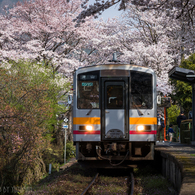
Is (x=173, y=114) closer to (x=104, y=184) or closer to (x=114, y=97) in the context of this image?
(x=114, y=97)

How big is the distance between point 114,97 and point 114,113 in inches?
19.3

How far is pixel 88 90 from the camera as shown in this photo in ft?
34.4

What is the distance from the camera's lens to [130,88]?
10.5 m

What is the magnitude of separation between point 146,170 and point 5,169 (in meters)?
6.84

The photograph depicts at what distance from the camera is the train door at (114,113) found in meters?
10.3

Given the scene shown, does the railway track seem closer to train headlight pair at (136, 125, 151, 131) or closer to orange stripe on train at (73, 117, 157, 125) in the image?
train headlight pair at (136, 125, 151, 131)

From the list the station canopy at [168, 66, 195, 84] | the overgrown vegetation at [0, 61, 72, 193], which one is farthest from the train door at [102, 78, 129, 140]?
the overgrown vegetation at [0, 61, 72, 193]

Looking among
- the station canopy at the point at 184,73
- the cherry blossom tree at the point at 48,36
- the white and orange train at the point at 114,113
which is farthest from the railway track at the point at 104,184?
the cherry blossom tree at the point at 48,36

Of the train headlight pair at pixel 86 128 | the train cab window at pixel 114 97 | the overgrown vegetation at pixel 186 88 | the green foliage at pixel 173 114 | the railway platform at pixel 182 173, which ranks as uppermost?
the overgrown vegetation at pixel 186 88

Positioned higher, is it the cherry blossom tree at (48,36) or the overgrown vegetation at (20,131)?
the cherry blossom tree at (48,36)

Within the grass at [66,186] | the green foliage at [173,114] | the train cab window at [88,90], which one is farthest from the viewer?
the green foliage at [173,114]

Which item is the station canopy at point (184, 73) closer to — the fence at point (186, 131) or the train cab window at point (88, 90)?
the fence at point (186, 131)

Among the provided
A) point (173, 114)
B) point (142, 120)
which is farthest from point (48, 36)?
point (142, 120)

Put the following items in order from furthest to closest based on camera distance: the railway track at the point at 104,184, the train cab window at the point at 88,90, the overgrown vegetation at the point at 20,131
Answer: the overgrown vegetation at the point at 20,131
the train cab window at the point at 88,90
the railway track at the point at 104,184
